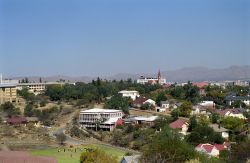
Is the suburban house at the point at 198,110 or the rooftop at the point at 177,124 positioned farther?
the suburban house at the point at 198,110

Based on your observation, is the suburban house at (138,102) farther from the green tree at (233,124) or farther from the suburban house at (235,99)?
the green tree at (233,124)

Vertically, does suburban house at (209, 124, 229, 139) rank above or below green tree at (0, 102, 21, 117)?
below

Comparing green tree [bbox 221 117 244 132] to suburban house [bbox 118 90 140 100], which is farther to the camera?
suburban house [bbox 118 90 140 100]

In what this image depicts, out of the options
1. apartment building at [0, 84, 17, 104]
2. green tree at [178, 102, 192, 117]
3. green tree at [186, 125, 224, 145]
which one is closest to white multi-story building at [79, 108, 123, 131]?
green tree at [178, 102, 192, 117]

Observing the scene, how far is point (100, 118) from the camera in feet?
148

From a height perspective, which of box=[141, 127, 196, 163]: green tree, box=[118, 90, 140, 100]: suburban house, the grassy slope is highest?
box=[118, 90, 140, 100]: suburban house

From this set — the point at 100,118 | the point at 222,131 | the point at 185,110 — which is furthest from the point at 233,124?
the point at 100,118

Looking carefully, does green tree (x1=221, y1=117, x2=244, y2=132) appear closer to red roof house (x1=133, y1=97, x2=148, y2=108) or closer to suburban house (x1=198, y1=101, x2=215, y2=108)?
suburban house (x1=198, y1=101, x2=215, y2=108)

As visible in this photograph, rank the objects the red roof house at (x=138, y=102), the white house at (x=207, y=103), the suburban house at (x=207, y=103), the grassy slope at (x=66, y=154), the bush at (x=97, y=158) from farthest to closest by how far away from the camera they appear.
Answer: the red roof house at (x=138, y=102) < the white house at (x=207, y=103) < the suburban house at (x=207, y=103) < the grassy slope at (x=66, y=154) < the bush at (x=97, y=158)

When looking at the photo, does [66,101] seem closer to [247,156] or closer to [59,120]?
[59,120]

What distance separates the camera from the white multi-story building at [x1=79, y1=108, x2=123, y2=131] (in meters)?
44.2

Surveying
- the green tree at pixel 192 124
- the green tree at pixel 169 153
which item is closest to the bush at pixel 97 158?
the green tree at pixel 169 153

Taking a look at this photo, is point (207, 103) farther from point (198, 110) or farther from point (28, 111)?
point (28, 111)

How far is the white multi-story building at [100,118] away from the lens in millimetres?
44234
